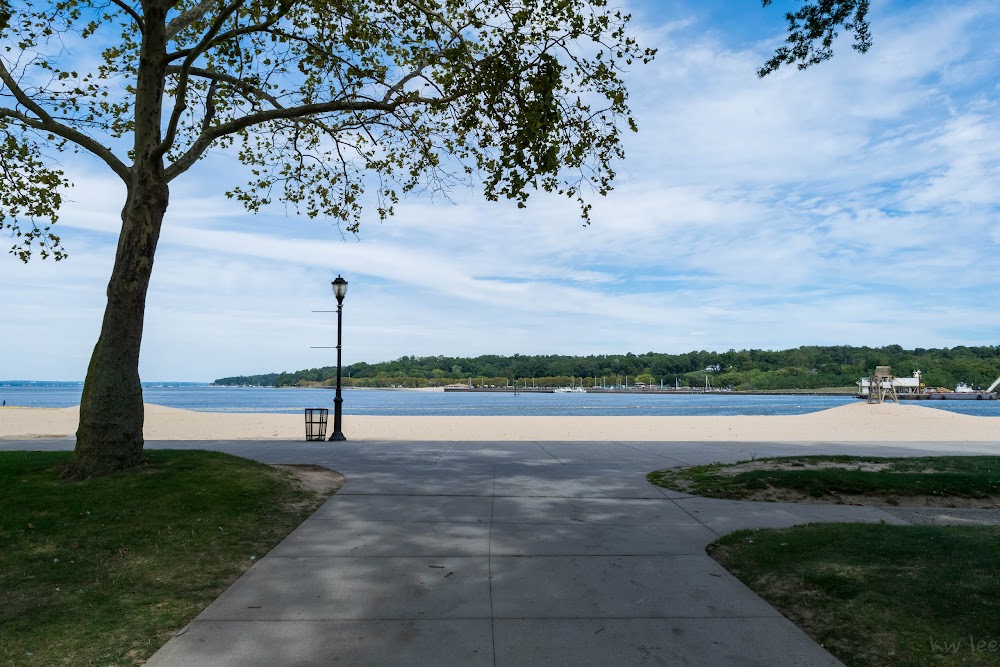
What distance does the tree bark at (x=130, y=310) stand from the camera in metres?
9.46

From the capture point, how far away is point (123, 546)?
6.73 meters

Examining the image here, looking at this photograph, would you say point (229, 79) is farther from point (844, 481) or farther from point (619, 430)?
point (619, 430)

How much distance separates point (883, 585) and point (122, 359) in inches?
391

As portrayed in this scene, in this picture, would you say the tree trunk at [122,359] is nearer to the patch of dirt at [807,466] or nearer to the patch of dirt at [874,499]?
the patch of dirt at [874,499]

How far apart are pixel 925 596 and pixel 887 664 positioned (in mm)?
1221

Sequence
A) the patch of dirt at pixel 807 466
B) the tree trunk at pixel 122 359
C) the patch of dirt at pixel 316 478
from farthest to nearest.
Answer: the patch of dirt at pixel 807 466, the patch of dirt at pixel 316 478, the tree trunk at pixel 122 359

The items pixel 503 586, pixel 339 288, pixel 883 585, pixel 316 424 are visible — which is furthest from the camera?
pixel 316 424

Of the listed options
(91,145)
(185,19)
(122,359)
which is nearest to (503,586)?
(122,359)

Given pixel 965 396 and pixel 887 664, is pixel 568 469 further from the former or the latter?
pixel 965 396

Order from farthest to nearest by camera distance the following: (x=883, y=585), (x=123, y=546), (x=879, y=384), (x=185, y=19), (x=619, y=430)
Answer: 1. (x=879, y=384)
2. (x=619, y=430)
3. (x=185, y=19)
4. (x=123, y=546)
5. (x=883, y=585)

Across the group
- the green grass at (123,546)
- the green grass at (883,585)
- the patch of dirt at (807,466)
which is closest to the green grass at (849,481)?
the patch of dirt at (807,466)

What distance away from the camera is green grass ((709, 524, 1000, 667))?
4.39m

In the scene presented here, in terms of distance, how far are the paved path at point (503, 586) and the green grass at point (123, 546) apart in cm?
39

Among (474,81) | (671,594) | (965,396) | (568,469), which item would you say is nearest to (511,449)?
(568,469)
